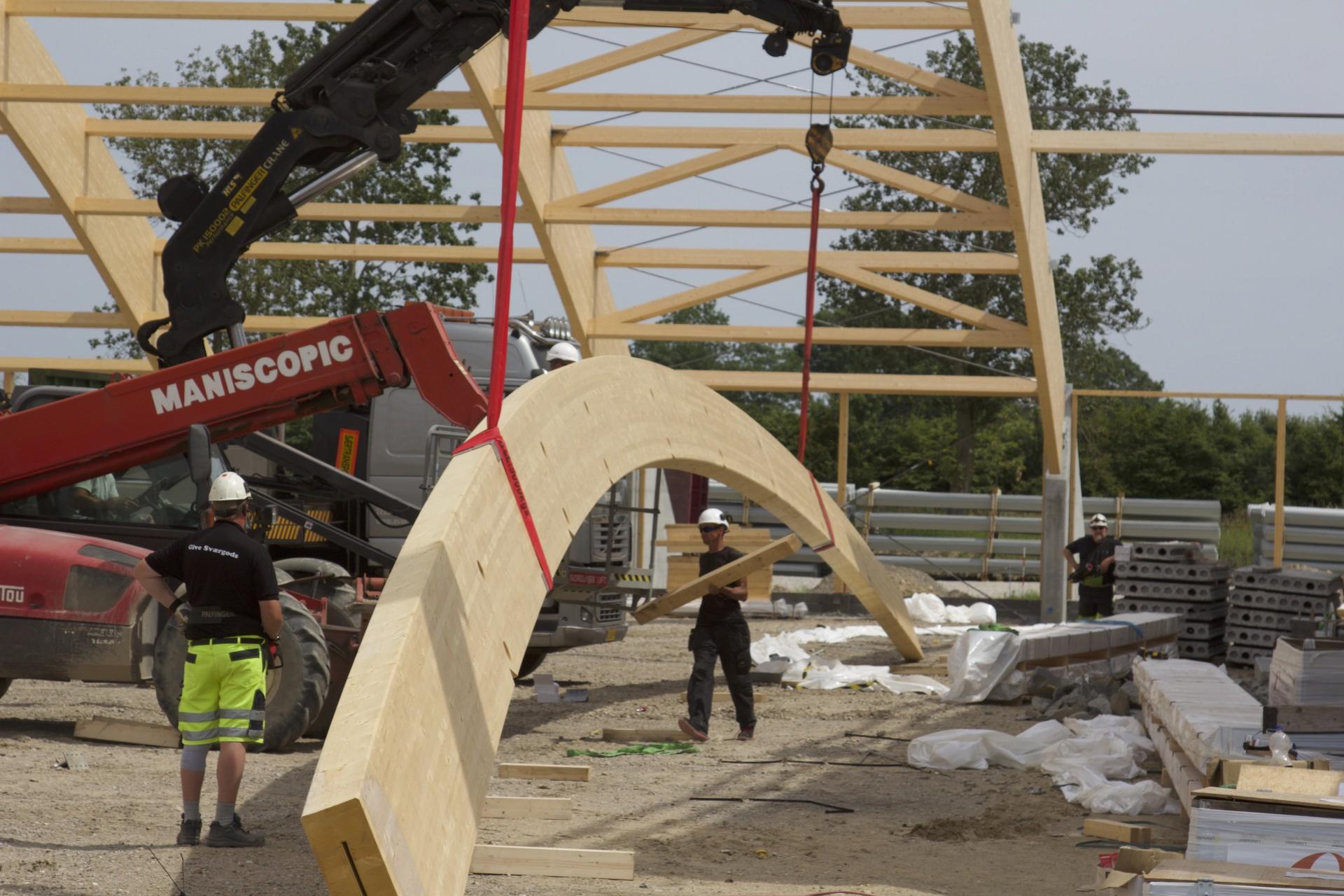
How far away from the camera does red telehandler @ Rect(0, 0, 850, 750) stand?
934 cm

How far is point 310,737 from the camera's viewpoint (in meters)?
10.2

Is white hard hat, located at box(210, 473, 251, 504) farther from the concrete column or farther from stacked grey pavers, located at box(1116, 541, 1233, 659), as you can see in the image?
the concrete column

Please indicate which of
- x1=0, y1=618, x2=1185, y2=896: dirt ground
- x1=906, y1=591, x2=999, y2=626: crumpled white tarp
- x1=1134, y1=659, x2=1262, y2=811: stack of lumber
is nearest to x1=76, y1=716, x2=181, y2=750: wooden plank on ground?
x1=0, y1=618, x2=1185, y2=896: dirt ground

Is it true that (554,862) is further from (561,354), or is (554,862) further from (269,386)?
(561,354)

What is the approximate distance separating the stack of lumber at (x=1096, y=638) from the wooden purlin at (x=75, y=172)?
33.4ft

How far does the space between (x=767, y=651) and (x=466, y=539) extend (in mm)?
9719

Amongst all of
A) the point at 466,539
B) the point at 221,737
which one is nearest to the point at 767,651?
the point at 221,737

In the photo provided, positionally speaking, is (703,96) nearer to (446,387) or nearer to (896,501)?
(446,387)

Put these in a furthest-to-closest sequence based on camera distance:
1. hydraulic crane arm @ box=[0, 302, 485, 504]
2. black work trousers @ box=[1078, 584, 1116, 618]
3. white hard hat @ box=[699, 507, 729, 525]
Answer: black work trousers @ box=[1078, 584, 1116, 618] < white hard hat @ box=[699, 507, 729, 525] < hydraulic crane arm @ box=[0, 302, 485, 504]

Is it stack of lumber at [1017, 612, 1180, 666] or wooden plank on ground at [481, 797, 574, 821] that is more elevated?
stack of lumber at [1017, 612, 1180, 666]

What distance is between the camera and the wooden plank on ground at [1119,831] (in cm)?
751

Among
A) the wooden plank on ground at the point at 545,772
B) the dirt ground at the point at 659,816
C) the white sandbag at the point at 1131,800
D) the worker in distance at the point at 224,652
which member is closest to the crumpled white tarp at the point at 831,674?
the dirt ground at the point at 659,816

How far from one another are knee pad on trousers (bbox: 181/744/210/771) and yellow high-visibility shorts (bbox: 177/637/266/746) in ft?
0.07

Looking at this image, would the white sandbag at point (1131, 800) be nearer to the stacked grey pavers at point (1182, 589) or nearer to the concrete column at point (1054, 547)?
the stacked grey pavers at point (1182, 589)
